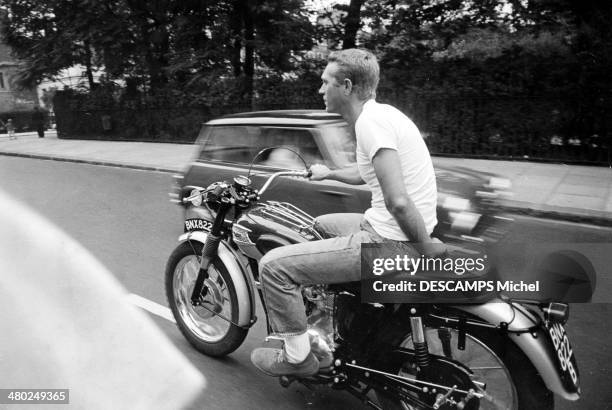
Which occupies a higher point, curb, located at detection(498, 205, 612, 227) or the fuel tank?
the fuel tank

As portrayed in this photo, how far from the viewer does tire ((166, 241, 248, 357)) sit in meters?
3.13

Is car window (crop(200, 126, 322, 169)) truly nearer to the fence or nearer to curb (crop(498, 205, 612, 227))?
curb (crop(498, 205, 612, 227))

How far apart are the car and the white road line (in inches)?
35.7

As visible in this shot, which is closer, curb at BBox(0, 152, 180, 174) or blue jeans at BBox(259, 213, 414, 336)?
blue jeans at BBox(259, 213, 414, 336)

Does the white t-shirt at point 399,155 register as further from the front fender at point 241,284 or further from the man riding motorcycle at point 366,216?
the front fender at point 241,284

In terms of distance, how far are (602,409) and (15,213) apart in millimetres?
8165

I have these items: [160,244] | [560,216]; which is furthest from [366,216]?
[560,216]

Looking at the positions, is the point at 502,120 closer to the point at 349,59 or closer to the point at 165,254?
the point at 165,254

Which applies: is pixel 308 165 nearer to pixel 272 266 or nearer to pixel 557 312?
pixel 272 266

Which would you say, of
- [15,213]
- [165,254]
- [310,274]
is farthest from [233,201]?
[15,213]

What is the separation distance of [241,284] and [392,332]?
3.19ft

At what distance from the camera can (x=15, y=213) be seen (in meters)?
7.92

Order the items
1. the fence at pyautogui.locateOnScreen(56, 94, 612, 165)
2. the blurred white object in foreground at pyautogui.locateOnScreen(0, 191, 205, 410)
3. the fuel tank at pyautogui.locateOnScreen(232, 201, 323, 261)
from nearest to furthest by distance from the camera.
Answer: the fuel tank at pyautogui.locateOnScreen(232, 201, 323, 261) < the blurred white object in foreground at pyautogui.locateOnScreen(0, 191, 205, 410) < the fence at pyautogui.locateOnScreen(56, 94, 612, 165)

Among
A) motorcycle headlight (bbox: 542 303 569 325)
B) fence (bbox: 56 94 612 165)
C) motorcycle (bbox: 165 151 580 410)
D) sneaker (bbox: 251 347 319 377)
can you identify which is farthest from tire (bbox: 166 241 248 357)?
fence (bbox: 56 94 612 165)
